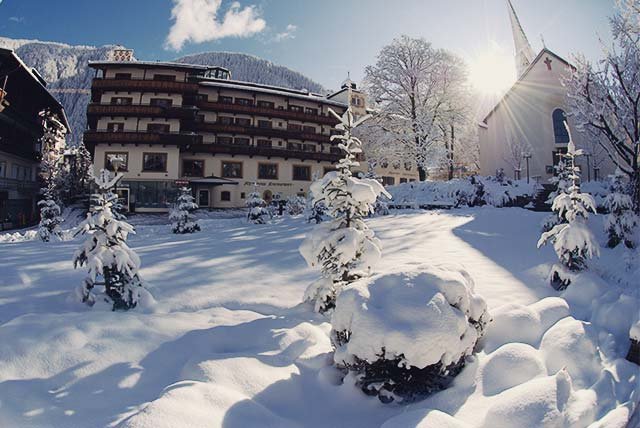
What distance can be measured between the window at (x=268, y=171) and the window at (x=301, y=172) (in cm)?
231

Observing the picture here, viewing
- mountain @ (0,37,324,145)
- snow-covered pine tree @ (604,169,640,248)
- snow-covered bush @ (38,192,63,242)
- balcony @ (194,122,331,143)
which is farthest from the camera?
balcony @ (194,122,331,143)

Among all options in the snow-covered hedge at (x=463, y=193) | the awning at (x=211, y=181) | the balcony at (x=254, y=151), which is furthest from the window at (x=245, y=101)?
the snow-covered hedge at (x=463, y=193)

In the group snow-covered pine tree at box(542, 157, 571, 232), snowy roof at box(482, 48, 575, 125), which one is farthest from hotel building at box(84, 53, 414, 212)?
snow-covered pine tree at box(542, 157, 571, 232)

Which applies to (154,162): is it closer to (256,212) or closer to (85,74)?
(85,74)

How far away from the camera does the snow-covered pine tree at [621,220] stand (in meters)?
9.06

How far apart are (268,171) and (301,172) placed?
Answer: 13.1ft

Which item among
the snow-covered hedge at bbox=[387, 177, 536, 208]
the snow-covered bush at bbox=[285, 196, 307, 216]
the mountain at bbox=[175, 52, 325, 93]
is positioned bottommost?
the snow-covered bush at bbox=[285, 196, 307, 216]

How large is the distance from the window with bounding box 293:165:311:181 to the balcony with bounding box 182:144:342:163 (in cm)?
126

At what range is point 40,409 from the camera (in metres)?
2.92

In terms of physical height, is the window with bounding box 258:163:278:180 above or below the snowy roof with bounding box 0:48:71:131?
below

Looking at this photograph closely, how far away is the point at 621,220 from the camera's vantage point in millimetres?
9273

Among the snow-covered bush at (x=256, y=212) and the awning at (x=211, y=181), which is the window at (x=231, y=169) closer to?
the awning at (x=211, y=181)

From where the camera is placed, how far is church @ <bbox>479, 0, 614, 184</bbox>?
26.4 meters

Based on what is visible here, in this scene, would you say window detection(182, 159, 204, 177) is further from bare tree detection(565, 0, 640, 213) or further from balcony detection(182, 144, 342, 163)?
bare tree detection(565, 0, 640, 213)
